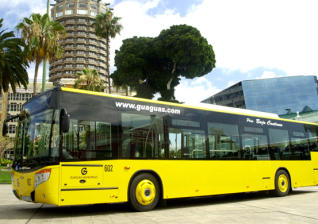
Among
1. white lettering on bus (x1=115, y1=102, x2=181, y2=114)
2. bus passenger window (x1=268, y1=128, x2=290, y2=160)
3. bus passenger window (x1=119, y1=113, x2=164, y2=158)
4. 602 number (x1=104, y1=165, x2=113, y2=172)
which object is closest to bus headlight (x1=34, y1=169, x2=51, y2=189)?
602 number (x1=104, y1=165, x2=113, y2=172)

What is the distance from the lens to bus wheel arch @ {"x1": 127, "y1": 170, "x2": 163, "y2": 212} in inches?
322

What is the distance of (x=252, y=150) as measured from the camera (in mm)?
11383

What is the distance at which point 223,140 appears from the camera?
1056cm

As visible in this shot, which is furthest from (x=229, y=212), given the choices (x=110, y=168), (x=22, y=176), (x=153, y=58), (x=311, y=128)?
(x=153, y=58)

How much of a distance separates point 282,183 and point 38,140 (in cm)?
944

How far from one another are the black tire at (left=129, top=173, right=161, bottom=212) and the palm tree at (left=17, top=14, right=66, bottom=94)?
816 inches

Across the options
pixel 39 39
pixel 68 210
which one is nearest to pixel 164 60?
pixel 39 39

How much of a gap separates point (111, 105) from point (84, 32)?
317 ft

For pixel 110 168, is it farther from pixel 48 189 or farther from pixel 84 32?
pixel 84 32

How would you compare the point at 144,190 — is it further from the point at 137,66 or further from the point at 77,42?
the point at 77,42

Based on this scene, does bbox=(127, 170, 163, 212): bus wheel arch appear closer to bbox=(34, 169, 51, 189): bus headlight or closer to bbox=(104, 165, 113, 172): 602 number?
bbox=(104, 165, 113, 172): 602 number

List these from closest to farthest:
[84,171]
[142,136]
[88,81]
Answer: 1. [84,171]
2. [142,136]
3. [88,81]

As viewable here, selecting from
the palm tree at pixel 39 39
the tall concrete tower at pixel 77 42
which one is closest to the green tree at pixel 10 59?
the palm tree at pixel 39 39

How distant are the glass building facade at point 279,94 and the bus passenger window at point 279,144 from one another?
7550 centimetres
